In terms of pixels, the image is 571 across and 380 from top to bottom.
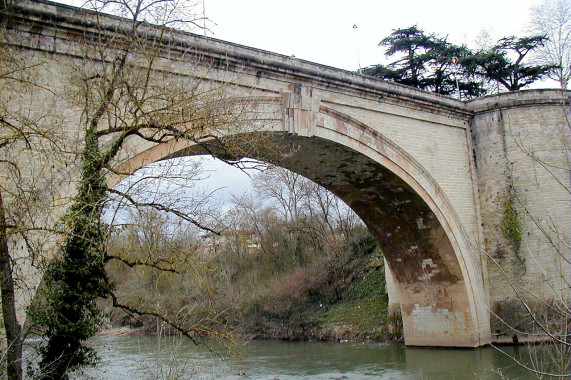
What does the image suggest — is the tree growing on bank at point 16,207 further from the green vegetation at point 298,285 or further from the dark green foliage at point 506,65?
the dark green foliage at point 506,65

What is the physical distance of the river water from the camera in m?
9.30

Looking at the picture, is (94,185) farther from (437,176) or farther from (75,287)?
(437,176)

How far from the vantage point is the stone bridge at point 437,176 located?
943cm

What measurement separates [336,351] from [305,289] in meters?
5.44

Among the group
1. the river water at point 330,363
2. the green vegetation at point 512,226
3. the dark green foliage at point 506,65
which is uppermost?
the dark green foliage at point 506,65

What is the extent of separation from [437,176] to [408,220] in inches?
46.0

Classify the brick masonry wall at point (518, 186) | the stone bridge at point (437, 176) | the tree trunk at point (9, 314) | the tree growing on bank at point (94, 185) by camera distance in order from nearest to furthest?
1. the tree trunk at point (9, 314)
2. the tree growing on bank at point (94, 185)
3. the stone bridge at point (437, 176)
4. the brick masonry wall at point (518, 186)

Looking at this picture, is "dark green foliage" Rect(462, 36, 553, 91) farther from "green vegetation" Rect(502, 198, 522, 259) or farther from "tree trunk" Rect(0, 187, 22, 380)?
"tree trunk" Rect(0, 187, 22, 380)

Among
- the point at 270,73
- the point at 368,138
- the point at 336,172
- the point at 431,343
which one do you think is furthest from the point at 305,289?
the point at 270,73

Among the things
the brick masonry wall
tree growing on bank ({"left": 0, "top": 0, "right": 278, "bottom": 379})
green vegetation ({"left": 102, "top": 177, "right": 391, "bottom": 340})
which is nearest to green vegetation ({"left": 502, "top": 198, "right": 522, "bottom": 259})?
the brick masonry wall

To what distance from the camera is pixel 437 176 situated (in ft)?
37.1

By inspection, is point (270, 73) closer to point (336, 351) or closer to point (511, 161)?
point (511, 161)

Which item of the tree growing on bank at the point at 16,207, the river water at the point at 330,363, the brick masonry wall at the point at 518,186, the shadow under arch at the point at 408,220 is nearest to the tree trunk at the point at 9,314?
the tree growing on bank at the point at 16,207

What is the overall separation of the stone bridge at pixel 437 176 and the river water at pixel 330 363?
679 millimetres
